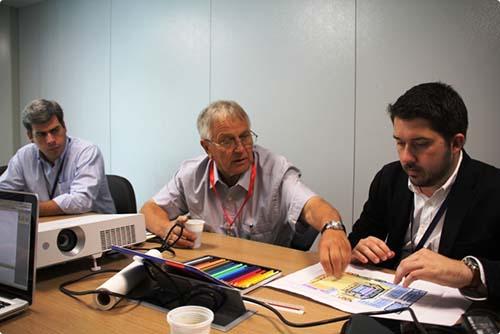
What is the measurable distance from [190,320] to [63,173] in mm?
2032

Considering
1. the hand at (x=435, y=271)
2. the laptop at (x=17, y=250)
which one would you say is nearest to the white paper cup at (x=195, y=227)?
the laptop at (x=17, y=250)

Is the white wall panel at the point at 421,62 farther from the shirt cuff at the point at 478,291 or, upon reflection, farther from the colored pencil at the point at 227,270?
the colored pencil at the point at 227,270

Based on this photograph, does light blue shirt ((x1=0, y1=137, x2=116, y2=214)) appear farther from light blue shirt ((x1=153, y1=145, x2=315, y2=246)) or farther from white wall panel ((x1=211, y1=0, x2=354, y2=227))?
white wall panel ((x1=211, y1=0, x2=354, y2=227))

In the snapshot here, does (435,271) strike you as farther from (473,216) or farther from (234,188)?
(234,188)

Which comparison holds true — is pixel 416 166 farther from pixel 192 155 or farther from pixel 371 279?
pixel 192 155

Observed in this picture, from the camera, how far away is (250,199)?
186cm

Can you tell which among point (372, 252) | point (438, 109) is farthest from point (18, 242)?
point (438, 109)

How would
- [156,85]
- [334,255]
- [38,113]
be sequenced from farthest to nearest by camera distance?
[156,85]
[38,113]
[334,255]

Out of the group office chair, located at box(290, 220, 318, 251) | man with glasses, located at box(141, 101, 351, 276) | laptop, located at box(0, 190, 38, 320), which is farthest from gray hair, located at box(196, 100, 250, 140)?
laptop, located at box(0, 190, 38, 320)

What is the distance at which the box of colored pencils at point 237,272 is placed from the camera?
1104 mm

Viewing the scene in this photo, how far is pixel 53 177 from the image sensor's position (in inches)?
98.4

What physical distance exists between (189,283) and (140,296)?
16 centimetres

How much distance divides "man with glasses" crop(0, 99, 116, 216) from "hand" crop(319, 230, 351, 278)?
158cm

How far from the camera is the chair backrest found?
8.02 feet
